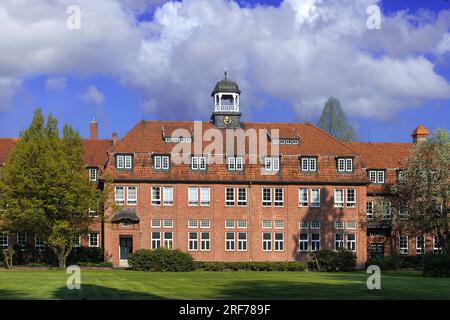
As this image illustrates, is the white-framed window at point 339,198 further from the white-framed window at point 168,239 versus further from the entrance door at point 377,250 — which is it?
the white-framed window at point 168,239

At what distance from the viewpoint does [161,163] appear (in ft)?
221

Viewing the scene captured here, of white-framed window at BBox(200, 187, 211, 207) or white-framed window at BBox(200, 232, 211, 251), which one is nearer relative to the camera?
white-framed window at BBox(200, 232, 211, 251)

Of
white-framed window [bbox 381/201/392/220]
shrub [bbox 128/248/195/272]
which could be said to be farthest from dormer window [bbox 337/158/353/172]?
shrub [bbox 128/248/195/272]

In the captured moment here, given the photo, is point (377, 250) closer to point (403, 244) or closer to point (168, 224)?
point (403, 244)

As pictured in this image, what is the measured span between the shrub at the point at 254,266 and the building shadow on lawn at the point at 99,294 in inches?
1162

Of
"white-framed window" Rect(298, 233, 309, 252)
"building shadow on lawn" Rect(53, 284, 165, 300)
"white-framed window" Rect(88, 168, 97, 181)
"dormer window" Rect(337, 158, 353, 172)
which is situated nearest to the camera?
"building shadow on lawn" Rect(53, 284, 165, 300)

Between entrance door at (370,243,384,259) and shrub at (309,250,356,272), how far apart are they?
1193 cm

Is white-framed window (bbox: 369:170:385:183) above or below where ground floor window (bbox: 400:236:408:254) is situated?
above

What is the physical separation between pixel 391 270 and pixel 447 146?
1075 centimetres

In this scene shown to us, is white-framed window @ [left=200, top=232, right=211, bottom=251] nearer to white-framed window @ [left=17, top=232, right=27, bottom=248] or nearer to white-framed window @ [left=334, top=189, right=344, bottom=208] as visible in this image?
white-framed window @ [left=334, top=189, right=344, bottom=208]

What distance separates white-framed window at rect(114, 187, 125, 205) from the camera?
66625mm

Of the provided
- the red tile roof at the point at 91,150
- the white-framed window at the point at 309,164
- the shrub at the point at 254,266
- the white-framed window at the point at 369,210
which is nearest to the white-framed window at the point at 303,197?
the white-framed window at the point at 309,164
